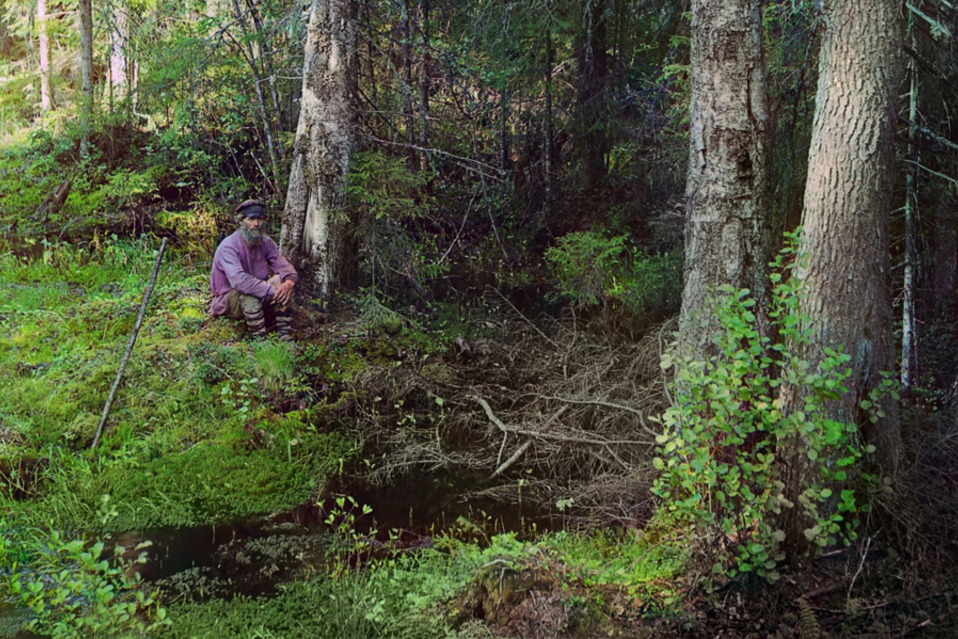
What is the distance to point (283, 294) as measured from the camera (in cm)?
805

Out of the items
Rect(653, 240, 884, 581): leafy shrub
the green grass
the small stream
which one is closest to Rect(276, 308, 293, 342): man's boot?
the green grass

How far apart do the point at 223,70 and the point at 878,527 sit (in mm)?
10620

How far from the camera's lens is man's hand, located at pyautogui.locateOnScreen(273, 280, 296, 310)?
8016 millimetres

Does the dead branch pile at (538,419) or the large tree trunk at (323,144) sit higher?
the large tree trunk at (323,144)

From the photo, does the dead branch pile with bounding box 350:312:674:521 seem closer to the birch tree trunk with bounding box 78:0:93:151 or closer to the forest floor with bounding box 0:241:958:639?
the forest floor with bounding box 0:241:958:639

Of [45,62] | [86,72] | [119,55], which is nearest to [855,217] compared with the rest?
[86,72]

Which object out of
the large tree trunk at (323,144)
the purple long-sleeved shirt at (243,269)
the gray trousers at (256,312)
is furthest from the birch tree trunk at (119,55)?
the gray trousers at (256,312)

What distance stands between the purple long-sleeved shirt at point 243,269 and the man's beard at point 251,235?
40 millimetres

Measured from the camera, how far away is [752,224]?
460 centimetres

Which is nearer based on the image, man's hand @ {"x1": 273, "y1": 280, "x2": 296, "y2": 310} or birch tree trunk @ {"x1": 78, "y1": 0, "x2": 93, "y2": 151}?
man's hand @ {"x1": 273, "y1": 280, "x2": 296, "y2": 310}

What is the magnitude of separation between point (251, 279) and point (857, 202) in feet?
19.6

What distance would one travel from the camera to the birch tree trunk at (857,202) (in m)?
4.07

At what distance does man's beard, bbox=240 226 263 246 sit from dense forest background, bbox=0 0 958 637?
39.8 inches

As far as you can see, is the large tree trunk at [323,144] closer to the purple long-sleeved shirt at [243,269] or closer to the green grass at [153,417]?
the purple long-sleeved shirt at [243,269]
